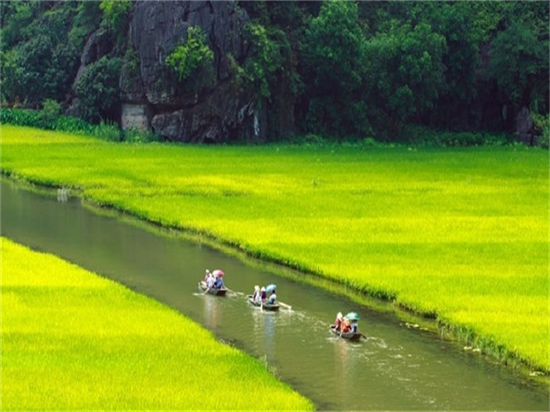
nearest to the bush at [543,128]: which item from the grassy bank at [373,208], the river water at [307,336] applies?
the grassy bank at [373,208]

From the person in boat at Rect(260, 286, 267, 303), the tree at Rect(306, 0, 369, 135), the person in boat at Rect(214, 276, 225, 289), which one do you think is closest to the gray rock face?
the tree at Rect(306, 0, 369, 135)

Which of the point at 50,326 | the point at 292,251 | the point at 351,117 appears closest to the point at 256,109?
the point at 351,117

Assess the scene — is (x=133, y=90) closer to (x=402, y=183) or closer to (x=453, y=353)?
(x=402, y=183)

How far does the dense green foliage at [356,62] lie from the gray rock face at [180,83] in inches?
24.0

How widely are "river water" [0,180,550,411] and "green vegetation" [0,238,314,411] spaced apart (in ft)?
2.45

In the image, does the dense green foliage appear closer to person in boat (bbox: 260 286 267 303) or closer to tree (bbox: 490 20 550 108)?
tree (bbox: 490 20 550 108)

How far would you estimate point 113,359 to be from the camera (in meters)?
19.2

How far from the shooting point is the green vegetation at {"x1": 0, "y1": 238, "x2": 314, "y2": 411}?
17.4 meters

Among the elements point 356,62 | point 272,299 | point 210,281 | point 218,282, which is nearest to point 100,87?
point 356,62

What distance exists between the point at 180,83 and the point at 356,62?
28.7 ft

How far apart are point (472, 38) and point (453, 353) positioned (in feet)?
146

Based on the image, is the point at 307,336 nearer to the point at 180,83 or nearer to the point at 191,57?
the point at 191,57

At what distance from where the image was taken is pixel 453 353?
20703 mm

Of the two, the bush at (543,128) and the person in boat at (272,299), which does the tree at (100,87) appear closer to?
the bush at (543,128)
